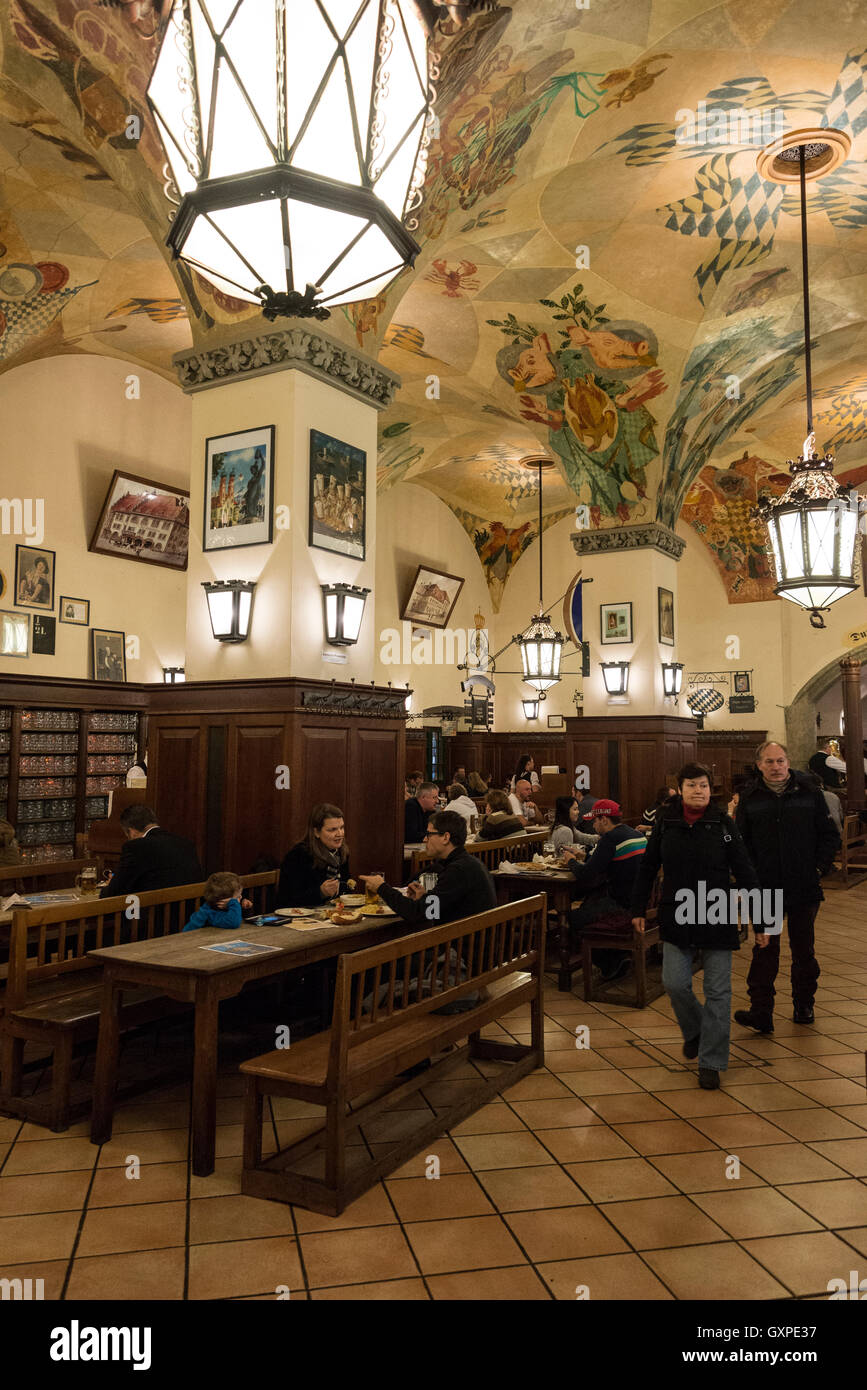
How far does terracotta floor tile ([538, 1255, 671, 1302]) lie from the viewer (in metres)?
2.79

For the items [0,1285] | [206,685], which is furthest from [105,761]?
[0,1285]

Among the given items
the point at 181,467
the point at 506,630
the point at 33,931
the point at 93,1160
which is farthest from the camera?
the point at 506,630

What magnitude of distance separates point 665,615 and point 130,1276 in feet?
33.4

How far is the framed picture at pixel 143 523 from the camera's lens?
1120cm

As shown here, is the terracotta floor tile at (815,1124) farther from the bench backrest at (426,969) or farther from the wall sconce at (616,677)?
the wall sconce at (616,677)

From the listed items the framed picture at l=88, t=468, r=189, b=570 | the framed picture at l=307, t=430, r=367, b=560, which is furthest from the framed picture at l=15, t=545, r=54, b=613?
the framed picture at l=307, t=430, r=367, b=560

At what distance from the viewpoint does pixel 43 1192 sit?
3449mm

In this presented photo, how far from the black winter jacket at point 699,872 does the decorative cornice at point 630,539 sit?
7.09 m

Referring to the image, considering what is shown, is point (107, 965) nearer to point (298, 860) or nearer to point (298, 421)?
point (298, 860)

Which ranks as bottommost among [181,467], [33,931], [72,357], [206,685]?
[33,931]

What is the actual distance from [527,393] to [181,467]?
4.78 meters

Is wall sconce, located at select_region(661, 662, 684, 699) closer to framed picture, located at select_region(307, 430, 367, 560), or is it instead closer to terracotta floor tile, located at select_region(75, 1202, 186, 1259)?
framed picture, located at select_region(307, 430, 367, 560)

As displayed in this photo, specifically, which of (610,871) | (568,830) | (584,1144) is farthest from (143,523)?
(584,1144)
